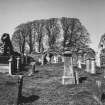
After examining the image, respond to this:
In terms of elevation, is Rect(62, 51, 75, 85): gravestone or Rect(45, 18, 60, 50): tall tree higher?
Rect(45, 18, 60, 50): tall tree

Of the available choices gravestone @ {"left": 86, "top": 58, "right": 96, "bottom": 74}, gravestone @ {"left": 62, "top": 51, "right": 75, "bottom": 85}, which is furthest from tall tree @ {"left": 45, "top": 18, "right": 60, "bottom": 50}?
gravestone @ {"left": 62, "top": 51, "right": 75, "bottom": 85}

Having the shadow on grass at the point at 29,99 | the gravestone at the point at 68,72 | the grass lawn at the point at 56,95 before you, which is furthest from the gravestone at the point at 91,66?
the shadow on grass at the point at 29,99

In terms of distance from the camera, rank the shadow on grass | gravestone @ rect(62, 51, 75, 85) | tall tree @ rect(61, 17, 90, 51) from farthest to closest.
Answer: tall tree @ rect(61, 17, 90, 51), gravestone @ rect(62, 51, 75, 85), the shadow on grass

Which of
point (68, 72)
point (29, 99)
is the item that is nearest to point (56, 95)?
point (29, 99)

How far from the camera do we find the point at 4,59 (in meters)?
25.4

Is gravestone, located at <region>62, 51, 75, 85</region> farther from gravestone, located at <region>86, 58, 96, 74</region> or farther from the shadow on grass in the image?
gravestone, located at <region>86, 58, 96, 74</region>

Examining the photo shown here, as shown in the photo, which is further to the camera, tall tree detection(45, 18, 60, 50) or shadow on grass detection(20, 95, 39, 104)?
tall tree detection(45, 18, 60, 50)

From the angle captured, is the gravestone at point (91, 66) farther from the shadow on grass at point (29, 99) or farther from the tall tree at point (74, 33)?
the tall tree at point (74, 33)

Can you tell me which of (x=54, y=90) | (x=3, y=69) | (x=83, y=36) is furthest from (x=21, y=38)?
(x=54, y=90)

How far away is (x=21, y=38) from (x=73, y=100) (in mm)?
37116

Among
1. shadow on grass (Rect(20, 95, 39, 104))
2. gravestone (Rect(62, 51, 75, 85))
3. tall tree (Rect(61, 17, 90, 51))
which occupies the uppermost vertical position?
tall tree (Rect(61, 17, 90, 51))

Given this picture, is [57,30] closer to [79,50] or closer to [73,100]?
[79,50]

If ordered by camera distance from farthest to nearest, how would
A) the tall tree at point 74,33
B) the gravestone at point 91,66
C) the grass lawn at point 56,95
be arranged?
the tall tree at point 74,33 → the gravestone at point 91,66 → the grass lawn at point 56,95

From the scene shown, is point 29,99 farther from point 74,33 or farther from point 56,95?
point 74,33
